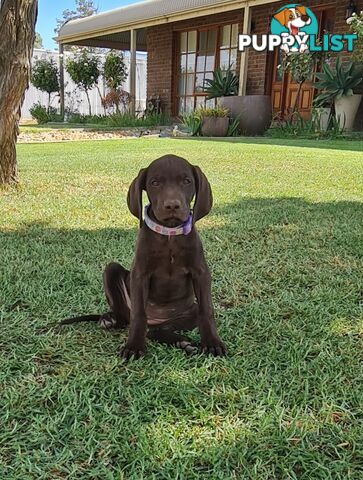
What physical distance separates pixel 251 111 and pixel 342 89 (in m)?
2.34

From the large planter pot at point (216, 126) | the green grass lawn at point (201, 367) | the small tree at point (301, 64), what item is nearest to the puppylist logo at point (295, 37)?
the small tree at point (301, 64)

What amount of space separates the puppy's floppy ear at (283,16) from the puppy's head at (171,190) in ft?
45.8

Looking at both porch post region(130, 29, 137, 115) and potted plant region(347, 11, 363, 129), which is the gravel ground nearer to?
porch post region(130, 29, 137, 115)

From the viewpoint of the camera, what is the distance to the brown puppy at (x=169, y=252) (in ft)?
6.25

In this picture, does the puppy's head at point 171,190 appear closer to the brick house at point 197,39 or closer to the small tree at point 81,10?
the brick house at point 197,39

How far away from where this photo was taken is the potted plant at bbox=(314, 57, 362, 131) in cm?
1202

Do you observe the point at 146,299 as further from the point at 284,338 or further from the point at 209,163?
the point at 209,163

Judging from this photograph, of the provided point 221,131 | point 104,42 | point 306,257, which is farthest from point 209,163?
point 104,42

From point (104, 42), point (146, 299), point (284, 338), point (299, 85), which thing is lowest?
point (284, 338)

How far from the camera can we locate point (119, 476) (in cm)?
134

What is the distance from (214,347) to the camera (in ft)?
6.62

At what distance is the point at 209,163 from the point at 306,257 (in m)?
4.60

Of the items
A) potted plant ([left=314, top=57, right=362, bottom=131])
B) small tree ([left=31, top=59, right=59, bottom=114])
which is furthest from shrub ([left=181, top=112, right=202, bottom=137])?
small tree ([left=31, top=59, right=59, bottom=114])

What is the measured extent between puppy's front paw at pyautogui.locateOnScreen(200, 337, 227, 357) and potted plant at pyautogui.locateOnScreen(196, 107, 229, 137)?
11588mm
